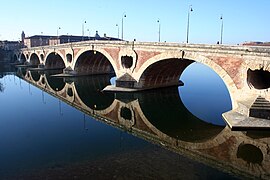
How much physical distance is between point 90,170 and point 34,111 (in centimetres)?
1659

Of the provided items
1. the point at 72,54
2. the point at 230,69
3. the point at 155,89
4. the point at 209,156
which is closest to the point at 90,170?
the point at 209,156

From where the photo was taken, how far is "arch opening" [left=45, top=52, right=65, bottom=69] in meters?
70.0

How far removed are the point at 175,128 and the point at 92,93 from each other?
18.1 meters

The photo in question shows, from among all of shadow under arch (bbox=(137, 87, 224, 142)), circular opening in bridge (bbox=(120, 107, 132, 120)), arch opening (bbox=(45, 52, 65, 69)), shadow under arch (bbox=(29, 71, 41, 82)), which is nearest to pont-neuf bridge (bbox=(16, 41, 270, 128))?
shadow under arch (bbox=(137, 87, 224, 142))

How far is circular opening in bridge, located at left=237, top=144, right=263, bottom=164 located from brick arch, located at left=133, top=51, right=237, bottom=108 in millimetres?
6709

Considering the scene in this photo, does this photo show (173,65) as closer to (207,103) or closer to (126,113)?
(207,103)

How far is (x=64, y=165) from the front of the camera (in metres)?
15.3

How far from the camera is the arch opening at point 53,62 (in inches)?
2756

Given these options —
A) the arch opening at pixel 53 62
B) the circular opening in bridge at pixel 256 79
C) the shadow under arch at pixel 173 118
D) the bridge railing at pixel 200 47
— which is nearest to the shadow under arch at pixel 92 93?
the shadow under arch at pixel 173 118

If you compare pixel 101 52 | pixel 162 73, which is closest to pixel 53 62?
pixel 101 52

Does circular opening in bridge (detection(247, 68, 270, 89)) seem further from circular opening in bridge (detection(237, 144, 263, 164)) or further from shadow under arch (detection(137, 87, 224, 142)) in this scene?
circular opening in bridge (detection(237, 144, 263, 164))

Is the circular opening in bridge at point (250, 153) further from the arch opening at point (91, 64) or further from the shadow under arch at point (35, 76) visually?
the shadow under arch at point (35, 76)

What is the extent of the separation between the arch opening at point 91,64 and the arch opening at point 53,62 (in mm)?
17480

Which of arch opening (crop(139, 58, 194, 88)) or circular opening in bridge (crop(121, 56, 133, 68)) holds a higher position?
circular opening in bridge (crop(121, 56, 133, 68))
